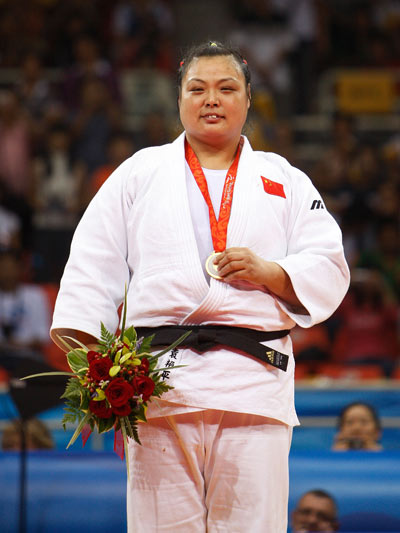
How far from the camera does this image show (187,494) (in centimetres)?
225

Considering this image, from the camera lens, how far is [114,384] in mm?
2145

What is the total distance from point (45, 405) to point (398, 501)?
1.52 m

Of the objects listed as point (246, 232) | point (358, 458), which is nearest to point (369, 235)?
point (358, 458)

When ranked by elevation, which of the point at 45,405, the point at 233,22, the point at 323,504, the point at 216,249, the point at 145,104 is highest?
the point at 233,22

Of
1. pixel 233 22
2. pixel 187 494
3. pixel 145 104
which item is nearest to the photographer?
pixel 187 494

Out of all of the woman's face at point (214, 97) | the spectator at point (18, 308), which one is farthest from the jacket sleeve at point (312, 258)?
the spectator at point (18, 308)

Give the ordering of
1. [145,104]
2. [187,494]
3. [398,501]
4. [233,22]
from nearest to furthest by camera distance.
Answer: [187,494], [398,501], [145,104], [233,22]

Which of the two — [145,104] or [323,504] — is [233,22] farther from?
[323,504]

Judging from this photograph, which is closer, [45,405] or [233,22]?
[45,405]

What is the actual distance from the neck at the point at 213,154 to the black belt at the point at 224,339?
19.7 inches

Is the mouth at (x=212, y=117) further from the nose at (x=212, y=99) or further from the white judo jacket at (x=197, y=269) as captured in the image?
the white judo jacket at (x=197, y=269)

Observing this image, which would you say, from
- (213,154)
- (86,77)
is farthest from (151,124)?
(213,154)

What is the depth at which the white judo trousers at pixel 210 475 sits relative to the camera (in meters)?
2.23

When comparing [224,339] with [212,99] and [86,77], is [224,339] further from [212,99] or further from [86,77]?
[86,77]
